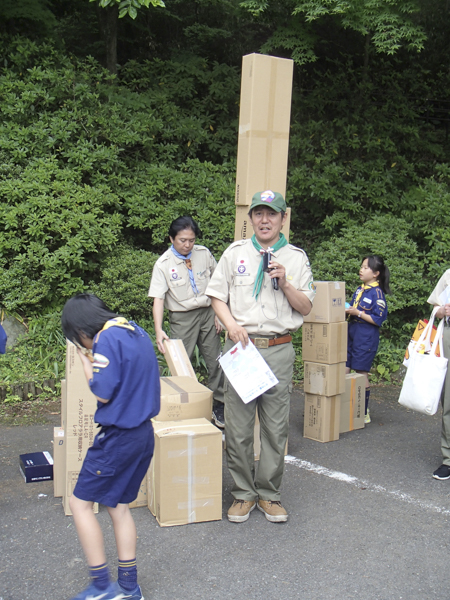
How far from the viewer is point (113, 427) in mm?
2688

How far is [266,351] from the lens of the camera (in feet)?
12.3

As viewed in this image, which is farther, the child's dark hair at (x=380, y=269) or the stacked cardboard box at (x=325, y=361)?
the child's dark hair at (x=380, y=269)

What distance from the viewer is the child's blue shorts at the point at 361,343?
5641 millimetres

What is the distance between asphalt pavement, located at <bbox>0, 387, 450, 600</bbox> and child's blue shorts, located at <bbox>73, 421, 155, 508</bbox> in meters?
0.61

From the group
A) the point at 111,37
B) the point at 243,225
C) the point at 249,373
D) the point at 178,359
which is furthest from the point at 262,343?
the point at 111,37

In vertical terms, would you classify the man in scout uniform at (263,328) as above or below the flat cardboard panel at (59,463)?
above

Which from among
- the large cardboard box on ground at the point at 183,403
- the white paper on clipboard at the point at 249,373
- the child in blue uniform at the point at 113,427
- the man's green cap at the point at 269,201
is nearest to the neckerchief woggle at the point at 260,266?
the man's green cap at the point at 269,201

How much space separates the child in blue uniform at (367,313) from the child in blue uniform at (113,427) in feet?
10.8

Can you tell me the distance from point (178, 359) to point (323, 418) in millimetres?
1436

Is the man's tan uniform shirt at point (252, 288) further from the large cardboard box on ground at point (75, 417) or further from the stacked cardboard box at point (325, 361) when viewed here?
the stacked cardboard box at point (325, 361)

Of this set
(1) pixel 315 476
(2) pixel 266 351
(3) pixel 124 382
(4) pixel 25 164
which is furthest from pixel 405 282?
(3) pixel 124 382

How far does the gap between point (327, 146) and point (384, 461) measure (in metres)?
5.77

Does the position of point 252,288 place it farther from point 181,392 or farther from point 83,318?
point 83,318

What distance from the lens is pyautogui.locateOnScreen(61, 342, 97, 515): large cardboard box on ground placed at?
3.69m
